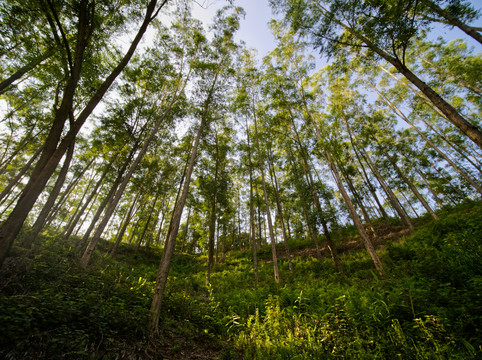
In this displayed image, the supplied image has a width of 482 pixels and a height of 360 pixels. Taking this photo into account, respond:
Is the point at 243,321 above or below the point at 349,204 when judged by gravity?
below

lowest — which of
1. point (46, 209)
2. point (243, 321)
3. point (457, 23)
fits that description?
point (243, 321)

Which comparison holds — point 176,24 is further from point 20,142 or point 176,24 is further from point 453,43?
point 453,43

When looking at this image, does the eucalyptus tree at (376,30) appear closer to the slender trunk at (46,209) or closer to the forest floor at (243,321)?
the forest floor at (243,321)

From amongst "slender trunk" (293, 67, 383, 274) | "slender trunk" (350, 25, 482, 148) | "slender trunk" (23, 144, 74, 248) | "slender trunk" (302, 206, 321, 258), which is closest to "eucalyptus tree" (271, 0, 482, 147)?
"slender trunk" (350, 25, 482, 148)

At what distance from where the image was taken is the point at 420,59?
15086 mm

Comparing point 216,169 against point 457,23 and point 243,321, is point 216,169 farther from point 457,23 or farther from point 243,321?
point 457,23

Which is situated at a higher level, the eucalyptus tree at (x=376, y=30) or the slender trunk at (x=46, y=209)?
the eucalyptus tree at (x=376, y=30)

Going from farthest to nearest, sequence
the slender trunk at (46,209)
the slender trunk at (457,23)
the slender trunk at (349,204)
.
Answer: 1. the slender trunk at (349,204)
2. the slender trunk at (46,209)
3. the slender trunk at (457,23)

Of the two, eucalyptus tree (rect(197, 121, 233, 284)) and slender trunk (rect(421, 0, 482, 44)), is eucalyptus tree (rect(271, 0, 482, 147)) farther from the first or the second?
eucalyptus tree (rect(197, 121, 233, 284))

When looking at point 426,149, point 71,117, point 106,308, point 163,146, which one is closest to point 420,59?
point 426,149

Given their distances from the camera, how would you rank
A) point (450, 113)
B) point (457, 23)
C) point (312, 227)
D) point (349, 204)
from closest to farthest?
point (450, 113)
point (457, 23)
point (349, 204)
point (312, 227)

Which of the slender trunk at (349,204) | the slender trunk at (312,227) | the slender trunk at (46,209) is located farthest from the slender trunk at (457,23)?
the slender trunk at (46,209)

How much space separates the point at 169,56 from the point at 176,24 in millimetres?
1877

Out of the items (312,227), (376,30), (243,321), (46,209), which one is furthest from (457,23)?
(46,209)
